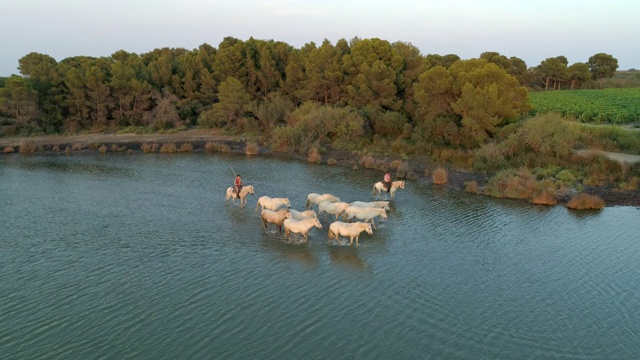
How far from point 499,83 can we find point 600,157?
8952 mm

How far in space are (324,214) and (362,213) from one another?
2.31 metres

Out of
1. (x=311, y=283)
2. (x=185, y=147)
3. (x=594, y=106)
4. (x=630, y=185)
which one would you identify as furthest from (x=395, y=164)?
(x=594, y=106)

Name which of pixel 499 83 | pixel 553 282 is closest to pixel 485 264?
pixel 553 282

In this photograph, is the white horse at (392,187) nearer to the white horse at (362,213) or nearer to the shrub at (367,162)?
the white horse at (362,213)

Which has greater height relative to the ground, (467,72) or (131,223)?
(467,72)

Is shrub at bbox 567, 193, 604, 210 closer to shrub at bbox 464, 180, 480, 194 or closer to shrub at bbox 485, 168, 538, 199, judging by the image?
shrub at bbox 485, 168, 538, 199

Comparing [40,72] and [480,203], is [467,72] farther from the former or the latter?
[40,72]

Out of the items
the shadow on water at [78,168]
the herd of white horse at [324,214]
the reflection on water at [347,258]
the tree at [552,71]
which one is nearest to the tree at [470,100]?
the herd of white horse at [324,214]

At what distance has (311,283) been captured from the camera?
14930 mm

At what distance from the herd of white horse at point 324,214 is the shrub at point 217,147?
1880 cm

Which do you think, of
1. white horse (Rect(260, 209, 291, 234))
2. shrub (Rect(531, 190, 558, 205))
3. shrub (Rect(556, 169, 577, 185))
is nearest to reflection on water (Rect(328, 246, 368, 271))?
white horse (Rect(260, 209, 291, 234))

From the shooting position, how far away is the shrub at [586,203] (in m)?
23.3

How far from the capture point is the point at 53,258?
16.7m

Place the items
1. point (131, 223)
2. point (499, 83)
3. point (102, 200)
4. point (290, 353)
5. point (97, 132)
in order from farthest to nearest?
point (97, 132), point (499, 83), point (102, 200), point (131, 223), point (290, 353)
